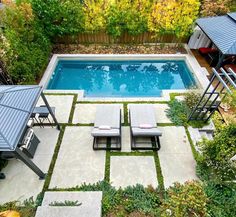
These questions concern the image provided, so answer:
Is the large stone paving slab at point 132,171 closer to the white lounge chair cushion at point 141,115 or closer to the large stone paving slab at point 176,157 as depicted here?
the large stone paving slab at point 176,157

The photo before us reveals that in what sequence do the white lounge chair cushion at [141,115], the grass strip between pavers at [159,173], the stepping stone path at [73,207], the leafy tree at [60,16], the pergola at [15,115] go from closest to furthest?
1. the pergola at [15,115]
2. the stepping stone path at [73,207]
3. the grass strip between pavers at [159,173]
4. the white lounge chair cushion at [141,115]
5. the leafy tree at [60,16]

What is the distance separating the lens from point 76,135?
8906mm

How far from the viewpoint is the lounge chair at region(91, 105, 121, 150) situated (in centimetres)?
796

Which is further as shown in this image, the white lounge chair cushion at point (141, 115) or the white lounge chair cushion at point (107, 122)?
the white lounge chair cushion at point (141, 115)

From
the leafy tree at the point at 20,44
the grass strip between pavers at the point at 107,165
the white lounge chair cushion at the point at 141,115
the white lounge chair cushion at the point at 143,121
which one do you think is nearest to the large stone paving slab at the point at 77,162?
the grass strip between pavers at the point at 107,165

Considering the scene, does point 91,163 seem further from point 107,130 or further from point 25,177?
point 25,177

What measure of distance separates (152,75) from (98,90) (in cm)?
416

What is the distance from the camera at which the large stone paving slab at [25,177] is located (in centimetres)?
693

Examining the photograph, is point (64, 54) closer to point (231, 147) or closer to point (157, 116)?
point (157, 116)

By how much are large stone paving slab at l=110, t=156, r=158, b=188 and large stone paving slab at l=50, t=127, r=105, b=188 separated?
524 mm

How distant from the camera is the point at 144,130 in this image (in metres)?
8.02

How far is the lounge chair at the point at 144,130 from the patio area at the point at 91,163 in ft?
0.94

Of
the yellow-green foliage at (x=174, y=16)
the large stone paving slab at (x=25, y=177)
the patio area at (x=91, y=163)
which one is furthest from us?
the yellow-green foliage at (x=174, y=16)

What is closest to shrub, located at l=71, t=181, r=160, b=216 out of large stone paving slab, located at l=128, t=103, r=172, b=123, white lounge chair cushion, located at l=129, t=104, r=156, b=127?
white lounge chair cushion, located at l=129, t=104, r=156, b=127
